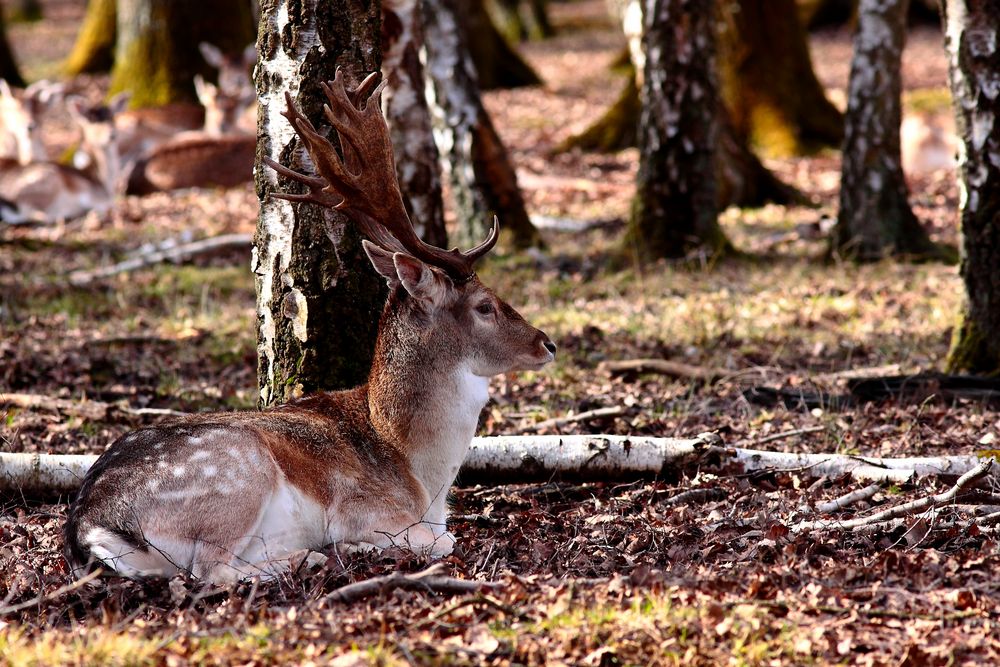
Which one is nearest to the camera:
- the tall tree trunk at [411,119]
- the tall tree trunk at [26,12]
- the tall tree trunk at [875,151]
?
the tall tree trunk at [411,119]

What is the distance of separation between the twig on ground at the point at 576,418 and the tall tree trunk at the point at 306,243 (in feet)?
3.73

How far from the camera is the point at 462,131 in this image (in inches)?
460

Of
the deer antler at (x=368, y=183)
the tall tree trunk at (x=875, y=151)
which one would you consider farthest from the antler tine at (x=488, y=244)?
the tall tree trunk at (x=875, y=151)

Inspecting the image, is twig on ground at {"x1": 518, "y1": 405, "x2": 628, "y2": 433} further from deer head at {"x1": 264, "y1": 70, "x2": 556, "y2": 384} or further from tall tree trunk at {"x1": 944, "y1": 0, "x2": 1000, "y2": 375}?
tall tree trunk at {"x1": 944, "y1": 0, "x2": 1000, "y2": 375}

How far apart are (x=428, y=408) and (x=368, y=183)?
1.05 m

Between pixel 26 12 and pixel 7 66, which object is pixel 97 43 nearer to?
pixel 7 66

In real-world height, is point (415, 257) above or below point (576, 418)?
above

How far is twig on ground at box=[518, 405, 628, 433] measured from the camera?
6840 millimetres

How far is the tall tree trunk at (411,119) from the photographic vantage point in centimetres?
906

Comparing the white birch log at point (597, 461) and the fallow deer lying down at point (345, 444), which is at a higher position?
the fallow deer lying down at point (345, 444)

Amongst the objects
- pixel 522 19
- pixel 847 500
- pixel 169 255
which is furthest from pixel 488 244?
pixel 522 19

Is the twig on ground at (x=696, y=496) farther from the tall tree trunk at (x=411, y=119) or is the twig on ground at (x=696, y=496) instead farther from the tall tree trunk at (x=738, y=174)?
the tall tree trunk at (x=738, y=174)

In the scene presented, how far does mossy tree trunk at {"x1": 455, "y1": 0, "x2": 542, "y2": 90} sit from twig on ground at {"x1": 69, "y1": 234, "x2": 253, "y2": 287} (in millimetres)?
11085

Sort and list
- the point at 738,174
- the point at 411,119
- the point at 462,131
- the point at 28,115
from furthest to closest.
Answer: the point at 28,115
the point at 738,174
the point at 462,131
the point at 411,119
